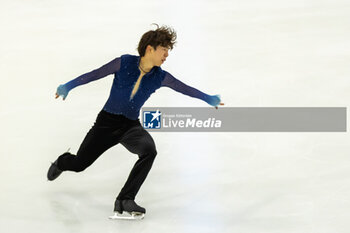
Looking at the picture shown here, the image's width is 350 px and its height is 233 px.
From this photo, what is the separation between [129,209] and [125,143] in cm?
43

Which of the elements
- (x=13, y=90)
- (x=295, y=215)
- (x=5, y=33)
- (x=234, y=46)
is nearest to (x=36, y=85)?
(x=13, y=90)

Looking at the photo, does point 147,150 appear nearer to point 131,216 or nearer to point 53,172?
point 131,216

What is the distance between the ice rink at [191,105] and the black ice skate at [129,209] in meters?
0.08

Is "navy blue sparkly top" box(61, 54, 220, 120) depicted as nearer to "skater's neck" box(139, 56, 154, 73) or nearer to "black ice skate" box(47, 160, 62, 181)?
"skater's neck" box(139, 56, 154, 73)

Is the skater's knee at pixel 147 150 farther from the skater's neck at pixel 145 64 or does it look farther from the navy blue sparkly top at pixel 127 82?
the skater's neck at pixel 145 64

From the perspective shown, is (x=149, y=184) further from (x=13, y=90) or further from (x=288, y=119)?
(x=13, y=90)

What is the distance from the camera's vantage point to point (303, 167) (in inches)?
210

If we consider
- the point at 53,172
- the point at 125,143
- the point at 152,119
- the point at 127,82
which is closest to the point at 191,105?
the point at 152,119

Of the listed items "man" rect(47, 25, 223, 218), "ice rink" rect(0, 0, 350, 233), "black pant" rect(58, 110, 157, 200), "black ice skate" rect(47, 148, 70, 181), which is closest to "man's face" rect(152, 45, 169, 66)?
"man" rect(47, 25, 223, 218)

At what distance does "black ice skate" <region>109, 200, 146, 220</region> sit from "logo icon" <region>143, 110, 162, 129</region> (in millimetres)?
1581

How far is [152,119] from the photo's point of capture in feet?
20.2

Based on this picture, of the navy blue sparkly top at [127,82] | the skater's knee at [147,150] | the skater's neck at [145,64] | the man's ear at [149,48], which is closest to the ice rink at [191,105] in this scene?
the skater's knee at [147,150]

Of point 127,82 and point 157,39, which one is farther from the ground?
point 157,39

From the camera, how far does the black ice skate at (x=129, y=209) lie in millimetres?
4379
